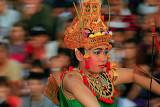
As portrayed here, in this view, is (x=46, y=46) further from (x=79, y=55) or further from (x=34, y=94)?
(x=79, y=55)

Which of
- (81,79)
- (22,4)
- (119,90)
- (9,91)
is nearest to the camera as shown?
(81,79)

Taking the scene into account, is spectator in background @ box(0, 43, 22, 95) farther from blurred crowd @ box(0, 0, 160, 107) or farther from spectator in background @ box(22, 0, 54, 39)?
spectator in background @ box(22, 0, 54, 39)

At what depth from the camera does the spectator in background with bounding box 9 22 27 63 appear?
153 inches

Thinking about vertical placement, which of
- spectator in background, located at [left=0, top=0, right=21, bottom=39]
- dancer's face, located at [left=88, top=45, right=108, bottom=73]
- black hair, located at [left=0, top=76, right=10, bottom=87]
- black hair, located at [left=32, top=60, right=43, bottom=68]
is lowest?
black hair, located at [left=0, top=76, right=10, bottom=87]

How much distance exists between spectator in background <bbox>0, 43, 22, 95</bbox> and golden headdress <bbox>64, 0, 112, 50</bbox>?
126 cm

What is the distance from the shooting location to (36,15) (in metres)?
4.27

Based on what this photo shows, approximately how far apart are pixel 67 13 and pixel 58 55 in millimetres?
908

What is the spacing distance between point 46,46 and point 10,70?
704 mm

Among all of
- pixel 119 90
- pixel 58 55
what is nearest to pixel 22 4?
pixel 58 55

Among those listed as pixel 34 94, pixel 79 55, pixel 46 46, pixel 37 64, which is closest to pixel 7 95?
pixel 34 94

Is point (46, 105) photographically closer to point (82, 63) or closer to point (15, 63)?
point (15, 63)

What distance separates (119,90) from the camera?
3719 mm

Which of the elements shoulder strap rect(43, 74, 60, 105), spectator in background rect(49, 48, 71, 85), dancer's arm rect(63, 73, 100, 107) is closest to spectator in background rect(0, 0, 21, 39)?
spectator in background rect(49, 48, 71, 85)

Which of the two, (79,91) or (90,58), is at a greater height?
(90,58)
